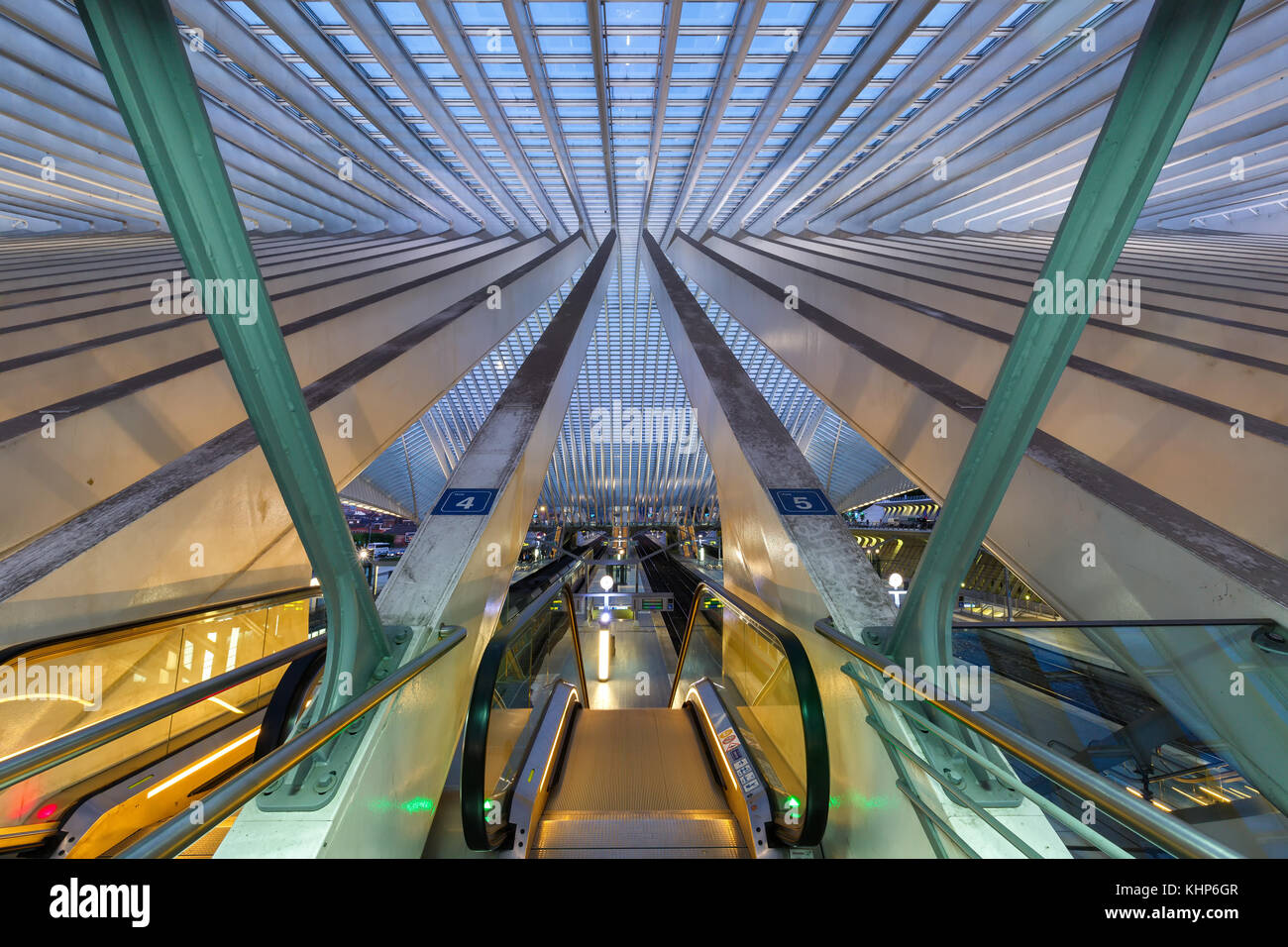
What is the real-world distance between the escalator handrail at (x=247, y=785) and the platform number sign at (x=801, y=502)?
2.45 m

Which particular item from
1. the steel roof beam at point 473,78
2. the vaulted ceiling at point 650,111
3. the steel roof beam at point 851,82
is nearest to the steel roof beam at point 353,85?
the vaulted ceiling at point 650,111

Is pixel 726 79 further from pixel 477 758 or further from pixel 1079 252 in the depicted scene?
pixel 477 758

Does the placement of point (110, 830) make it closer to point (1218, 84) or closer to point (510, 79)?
point (510, 79)

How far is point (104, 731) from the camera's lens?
1.40m

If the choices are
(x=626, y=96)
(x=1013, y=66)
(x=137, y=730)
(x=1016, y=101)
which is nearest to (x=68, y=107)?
(x=626, y=96)

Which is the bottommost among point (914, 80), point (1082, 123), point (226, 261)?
point (226, 261)

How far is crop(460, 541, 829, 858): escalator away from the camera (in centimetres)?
222

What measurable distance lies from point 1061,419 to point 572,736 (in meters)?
4.57

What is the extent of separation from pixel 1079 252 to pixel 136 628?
3.98 meters

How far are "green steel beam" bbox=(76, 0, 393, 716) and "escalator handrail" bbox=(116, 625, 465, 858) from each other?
0.39m

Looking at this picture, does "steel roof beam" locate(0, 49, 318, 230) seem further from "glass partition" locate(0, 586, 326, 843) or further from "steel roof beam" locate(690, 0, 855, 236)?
"steel roof beam" locate(690, 0, 855, 236)

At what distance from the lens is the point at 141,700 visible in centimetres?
277

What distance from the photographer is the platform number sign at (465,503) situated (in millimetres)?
3381
